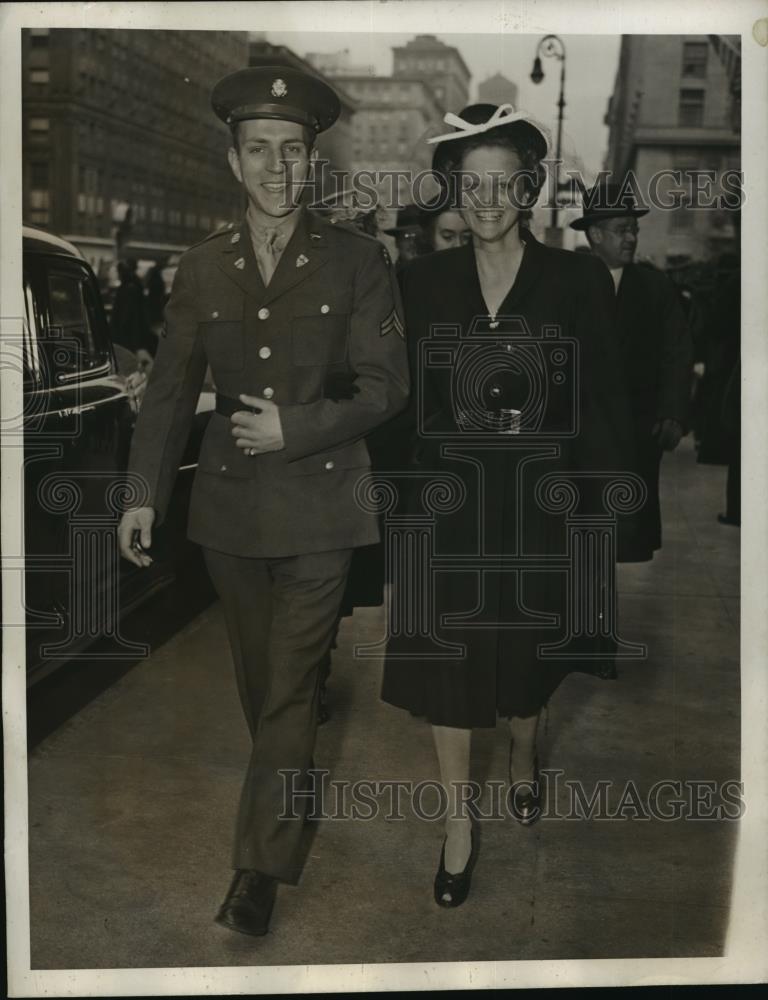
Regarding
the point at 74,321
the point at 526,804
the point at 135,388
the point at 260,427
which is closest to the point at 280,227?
the point at 260,427

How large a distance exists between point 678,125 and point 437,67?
73cm

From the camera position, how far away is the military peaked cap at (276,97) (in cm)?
495

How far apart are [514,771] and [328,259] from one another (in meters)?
1.63

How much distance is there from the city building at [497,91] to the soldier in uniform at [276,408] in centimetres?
42

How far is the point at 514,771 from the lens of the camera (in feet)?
18.1

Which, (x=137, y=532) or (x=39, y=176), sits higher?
(x=39, y=176)

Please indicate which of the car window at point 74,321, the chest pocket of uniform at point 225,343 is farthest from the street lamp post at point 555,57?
the car window at point 74,321

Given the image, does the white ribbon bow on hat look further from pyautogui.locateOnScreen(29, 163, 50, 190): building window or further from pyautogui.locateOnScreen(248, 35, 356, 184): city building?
pyautogui.locateOnScreen(29, 163, 50, 190): building window

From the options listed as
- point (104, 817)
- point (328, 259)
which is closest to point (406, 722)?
point (104, 817)

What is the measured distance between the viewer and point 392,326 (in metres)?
5.04

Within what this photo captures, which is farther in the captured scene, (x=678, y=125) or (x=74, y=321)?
(x=74, y=321)

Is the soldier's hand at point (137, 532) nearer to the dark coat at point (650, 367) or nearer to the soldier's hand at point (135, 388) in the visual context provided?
the soldier's hand at point (135, 388)

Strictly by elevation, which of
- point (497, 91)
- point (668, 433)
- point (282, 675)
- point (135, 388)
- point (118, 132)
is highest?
point (497, 91)

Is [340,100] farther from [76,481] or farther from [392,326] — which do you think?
[76,481]
